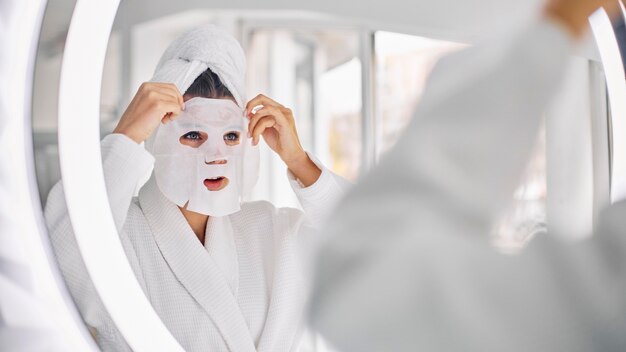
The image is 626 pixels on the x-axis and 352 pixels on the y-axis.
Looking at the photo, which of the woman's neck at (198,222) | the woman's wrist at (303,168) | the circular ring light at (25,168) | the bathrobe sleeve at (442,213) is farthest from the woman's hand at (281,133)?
the bathrobe sleeve at (442,213)

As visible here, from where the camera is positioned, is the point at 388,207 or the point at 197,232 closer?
the point at 388,207

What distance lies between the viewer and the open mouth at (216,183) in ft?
2.55

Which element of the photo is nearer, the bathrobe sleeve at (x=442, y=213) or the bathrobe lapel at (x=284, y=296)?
the bathrobe sleeve at (x=442, y=213)

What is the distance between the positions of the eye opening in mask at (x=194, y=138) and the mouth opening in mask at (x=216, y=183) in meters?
0.04

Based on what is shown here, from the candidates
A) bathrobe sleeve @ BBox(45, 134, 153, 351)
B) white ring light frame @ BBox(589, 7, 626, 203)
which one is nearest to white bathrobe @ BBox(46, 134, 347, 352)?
bathrobe sleeve @ BBox(45, 134, 153, 351)

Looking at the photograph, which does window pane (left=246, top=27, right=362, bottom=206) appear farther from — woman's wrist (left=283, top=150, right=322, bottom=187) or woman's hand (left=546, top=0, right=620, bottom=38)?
woman's hand (left=546, top=0, right=620, bottom=38)

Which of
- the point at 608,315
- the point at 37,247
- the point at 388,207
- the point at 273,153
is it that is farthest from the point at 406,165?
the point at 37,247

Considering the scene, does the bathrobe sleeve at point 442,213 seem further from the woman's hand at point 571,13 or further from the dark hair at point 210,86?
the dark hair at point 210,86

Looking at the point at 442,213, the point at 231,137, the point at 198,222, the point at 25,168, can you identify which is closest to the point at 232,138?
the point at 231,137

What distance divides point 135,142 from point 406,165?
487 mm

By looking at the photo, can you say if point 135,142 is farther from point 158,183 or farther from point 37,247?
point 37,247

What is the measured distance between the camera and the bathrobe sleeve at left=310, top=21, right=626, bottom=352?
0.35 meters

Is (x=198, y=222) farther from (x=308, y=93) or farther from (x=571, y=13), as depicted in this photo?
(x=571, y=13)

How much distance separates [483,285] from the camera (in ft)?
1.24
